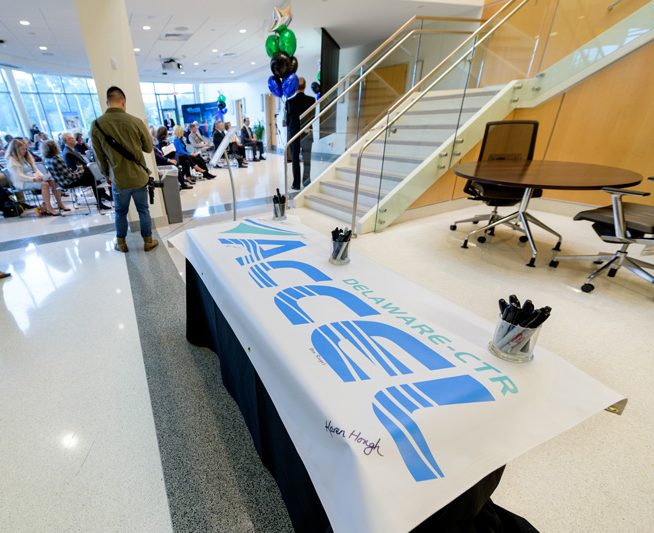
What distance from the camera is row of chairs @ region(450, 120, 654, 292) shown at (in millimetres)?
2332

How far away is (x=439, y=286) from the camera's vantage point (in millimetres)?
2641

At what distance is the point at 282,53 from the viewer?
514 cm

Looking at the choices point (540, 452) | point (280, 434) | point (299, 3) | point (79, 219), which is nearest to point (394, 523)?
point (280, 434)

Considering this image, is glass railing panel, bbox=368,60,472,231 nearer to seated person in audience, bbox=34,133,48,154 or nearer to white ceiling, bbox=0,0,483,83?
white ceiling, bbox=0,0,483,83

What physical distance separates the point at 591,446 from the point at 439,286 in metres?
1.44

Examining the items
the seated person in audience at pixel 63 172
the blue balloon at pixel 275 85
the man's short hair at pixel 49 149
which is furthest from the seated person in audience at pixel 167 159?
the blue balloon at pixel 275 85

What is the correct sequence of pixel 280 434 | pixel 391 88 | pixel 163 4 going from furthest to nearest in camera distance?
pixel 391 88 → pixel 163 4 → pixel 280 434

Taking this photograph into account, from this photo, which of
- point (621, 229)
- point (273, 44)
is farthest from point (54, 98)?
point (621, 229)

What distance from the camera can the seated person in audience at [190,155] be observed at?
6.69 meters

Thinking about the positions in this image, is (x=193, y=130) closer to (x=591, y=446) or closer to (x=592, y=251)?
(x=592, y=251)

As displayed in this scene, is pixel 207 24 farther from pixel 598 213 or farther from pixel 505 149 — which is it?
pixel 598 213
